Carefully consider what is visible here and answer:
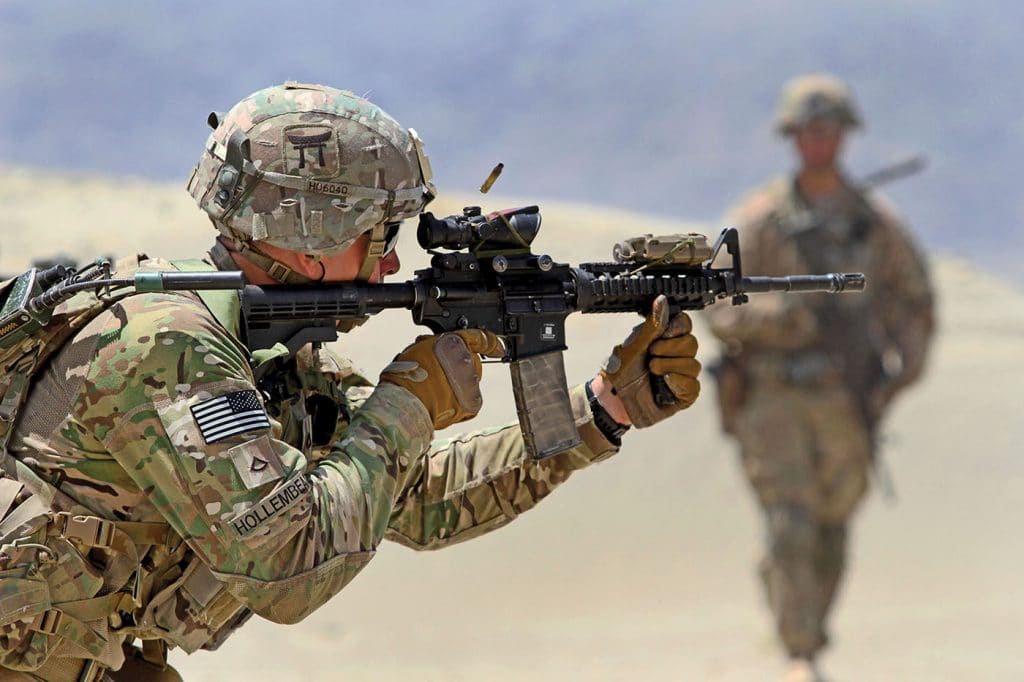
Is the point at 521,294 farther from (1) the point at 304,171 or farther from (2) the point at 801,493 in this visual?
(2) the point at 801,493

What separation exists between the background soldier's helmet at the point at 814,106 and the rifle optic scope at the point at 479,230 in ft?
30.1

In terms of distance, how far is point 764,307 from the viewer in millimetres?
12531

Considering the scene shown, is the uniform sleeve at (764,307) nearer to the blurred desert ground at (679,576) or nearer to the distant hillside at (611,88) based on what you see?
the blurred desert ground at (679,576)

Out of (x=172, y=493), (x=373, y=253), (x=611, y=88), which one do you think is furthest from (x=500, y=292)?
(x=611, y=88)

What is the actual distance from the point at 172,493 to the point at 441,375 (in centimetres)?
78

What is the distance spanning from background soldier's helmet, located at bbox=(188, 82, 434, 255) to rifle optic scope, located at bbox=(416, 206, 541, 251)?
203 millimetres

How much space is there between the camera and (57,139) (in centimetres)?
5934

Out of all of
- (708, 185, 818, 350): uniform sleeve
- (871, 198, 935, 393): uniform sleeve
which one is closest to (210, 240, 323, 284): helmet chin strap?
(708, 185, 818, 350): uniform sleeve

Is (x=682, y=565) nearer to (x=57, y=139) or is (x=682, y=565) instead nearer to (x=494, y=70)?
(x=57, y=139)

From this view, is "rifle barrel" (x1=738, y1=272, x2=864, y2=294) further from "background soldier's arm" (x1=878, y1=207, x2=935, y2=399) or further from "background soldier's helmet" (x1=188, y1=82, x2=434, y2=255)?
"background soldier's arm" (x1=878, y1=207, x2=935, y2=399)

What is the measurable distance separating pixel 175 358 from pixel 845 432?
9.57 m

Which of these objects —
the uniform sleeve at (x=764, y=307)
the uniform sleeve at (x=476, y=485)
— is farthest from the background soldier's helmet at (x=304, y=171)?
the uniform sleeve at (x=764, y=307)

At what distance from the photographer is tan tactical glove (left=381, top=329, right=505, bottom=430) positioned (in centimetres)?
438

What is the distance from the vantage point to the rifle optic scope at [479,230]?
4645 mm
